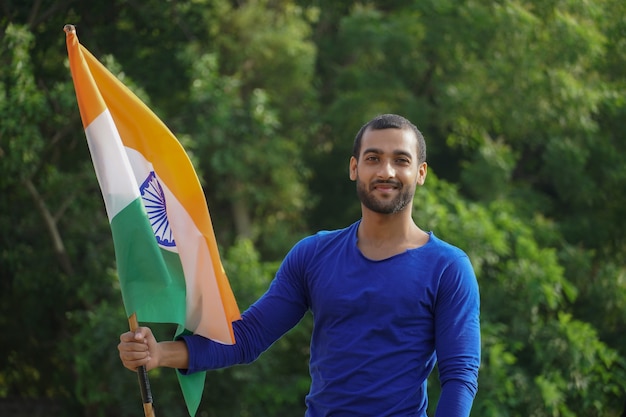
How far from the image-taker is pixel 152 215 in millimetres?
2943

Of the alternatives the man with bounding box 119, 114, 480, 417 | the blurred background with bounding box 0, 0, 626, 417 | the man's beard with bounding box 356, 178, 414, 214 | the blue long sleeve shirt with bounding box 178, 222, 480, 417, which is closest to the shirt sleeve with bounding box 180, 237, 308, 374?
the man with bounding box 119, 114, 480, 417

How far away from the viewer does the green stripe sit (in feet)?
9.16

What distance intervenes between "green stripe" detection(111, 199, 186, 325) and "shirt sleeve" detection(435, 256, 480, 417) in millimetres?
757

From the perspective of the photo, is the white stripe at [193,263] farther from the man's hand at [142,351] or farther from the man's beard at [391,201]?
the man's beard at [391,201]

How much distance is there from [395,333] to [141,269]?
75cm

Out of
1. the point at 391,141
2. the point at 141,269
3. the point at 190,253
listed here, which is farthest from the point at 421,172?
the point at 141,269

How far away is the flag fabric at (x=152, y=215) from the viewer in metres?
2.80

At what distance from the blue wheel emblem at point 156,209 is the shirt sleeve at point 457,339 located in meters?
0.85

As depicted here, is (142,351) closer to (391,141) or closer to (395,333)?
(395,333)

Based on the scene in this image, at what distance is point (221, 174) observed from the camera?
10.2 meters

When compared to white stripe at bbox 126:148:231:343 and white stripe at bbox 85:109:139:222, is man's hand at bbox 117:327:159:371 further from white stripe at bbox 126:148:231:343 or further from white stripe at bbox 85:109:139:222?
white stripe at bbox 85:109:139:222

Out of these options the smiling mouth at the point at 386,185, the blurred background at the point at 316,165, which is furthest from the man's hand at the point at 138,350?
the blurred background at the point at 316,165

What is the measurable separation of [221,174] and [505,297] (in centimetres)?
340

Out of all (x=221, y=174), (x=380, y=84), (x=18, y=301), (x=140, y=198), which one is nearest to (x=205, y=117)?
(x=221, y=174)
